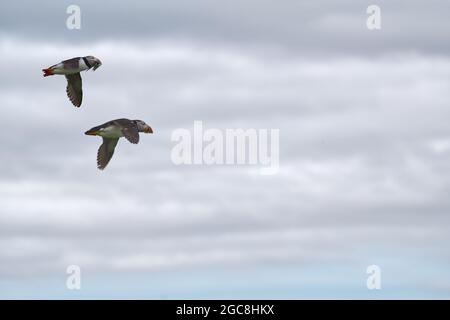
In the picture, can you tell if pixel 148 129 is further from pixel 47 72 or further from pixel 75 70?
pixel 47 72

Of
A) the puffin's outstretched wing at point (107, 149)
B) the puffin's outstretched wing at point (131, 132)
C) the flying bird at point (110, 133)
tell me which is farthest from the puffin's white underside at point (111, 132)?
the puffin's outstretched wing at point (107, 149)

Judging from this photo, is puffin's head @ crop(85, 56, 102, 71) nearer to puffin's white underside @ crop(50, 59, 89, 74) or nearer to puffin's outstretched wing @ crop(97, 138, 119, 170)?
puffin's white underside @ crop(50, 59, 89, 74)

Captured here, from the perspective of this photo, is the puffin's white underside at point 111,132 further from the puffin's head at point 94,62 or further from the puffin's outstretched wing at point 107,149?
the puffin's head at point 94,62

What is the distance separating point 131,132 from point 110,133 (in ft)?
5.01

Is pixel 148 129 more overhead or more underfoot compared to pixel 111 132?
more overhead

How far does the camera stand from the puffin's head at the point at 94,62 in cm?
6450

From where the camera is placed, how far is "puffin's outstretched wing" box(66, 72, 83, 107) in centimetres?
6438

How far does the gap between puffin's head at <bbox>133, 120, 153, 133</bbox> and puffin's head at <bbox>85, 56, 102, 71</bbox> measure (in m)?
3.46

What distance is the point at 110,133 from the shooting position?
63.3 m

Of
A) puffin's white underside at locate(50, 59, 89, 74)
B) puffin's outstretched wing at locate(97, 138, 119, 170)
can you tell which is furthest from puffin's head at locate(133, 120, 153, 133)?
puffin's white underside at locate(50, 59, 89, 74)

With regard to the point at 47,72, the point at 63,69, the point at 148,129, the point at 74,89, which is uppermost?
the point at 63,69

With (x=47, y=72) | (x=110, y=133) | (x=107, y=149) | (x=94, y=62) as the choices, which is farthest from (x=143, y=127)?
(x=47, y=72)
